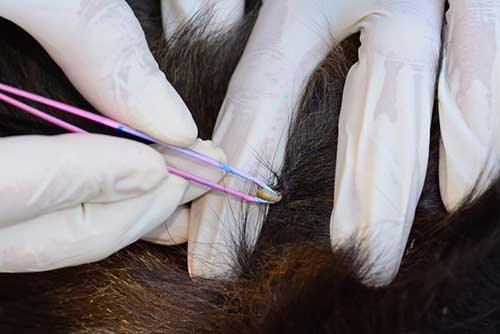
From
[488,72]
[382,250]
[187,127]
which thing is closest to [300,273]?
[382,250]

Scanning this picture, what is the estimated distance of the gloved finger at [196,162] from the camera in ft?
2.65

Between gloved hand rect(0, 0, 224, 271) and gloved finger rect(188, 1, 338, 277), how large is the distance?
0.16 feet

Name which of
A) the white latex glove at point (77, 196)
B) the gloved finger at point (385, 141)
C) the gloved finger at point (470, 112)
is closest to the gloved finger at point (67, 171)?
the white latex glove at point (77, 196)

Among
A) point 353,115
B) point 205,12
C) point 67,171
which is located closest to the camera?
point 67,171

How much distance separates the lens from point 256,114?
851 millimetres

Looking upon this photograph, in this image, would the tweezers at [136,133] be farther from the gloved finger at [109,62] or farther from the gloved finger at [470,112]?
the gloved finger at [470,112]

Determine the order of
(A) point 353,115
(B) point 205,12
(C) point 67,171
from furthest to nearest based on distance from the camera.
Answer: (B) point 205,12, (A) point 353,115, (C) point 67,171

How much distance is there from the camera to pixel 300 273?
74 centimetres

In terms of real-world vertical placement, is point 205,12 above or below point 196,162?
above

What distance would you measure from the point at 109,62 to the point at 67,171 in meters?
0.14

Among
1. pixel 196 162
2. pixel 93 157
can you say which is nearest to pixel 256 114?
pixel 196 162

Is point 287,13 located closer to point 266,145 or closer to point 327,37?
point 327,37

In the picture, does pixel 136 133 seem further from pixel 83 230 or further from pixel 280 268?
pixel 280 268

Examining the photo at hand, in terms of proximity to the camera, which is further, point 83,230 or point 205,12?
point 205,12
